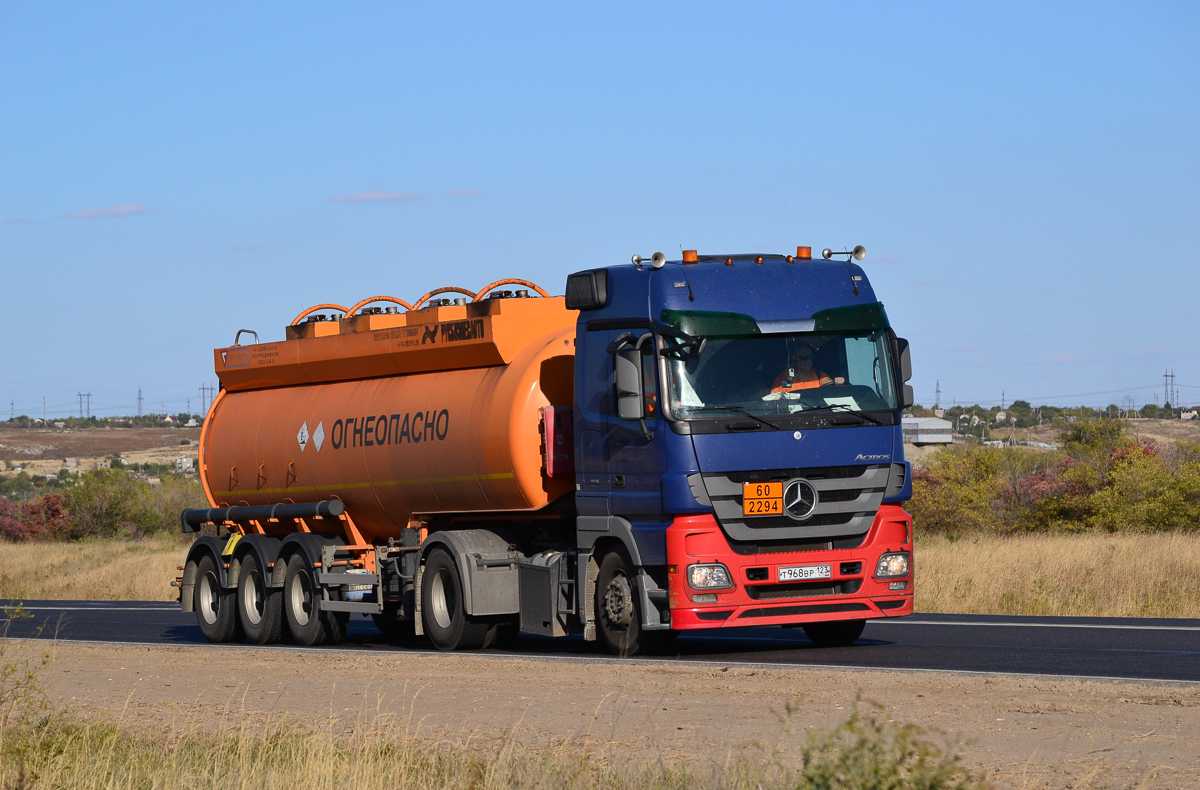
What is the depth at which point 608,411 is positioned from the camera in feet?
48.4

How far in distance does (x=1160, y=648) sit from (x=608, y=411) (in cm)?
550

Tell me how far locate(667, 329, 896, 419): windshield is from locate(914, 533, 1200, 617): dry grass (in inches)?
262

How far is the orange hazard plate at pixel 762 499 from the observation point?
46.0ft

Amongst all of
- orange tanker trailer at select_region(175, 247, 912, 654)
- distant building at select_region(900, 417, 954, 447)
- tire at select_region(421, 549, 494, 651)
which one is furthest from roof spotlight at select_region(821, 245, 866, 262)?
distant building at select_region(900, 417, 954, 447)

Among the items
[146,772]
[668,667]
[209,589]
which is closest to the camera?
[146,772]

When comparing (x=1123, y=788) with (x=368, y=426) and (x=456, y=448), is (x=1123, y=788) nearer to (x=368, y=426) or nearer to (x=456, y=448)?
(x=456, y=448)

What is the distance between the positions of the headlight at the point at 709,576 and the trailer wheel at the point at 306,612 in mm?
6625

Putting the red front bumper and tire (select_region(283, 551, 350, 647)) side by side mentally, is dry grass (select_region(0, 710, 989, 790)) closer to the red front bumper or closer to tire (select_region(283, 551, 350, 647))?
the red front bumper

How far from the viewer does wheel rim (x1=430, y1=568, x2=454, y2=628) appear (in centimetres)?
1698

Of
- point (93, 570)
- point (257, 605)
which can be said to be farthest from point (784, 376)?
point (93, 570)

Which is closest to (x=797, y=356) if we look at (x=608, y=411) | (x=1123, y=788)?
(x=608, y=411)

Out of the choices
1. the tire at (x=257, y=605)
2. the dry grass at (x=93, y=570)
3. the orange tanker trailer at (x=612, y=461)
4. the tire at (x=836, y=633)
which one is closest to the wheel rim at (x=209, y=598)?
the tire at (x=257, y=605)

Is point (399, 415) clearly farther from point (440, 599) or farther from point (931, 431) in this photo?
point (931, 431)

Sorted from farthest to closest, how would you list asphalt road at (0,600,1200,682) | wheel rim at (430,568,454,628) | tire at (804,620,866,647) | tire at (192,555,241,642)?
1. tire at (192,555,241,642)
2. wheel rim at (430,568,454,628)
3. tire at (804,620,866,647)
4. asphalt road at (0,600,1200,682)
